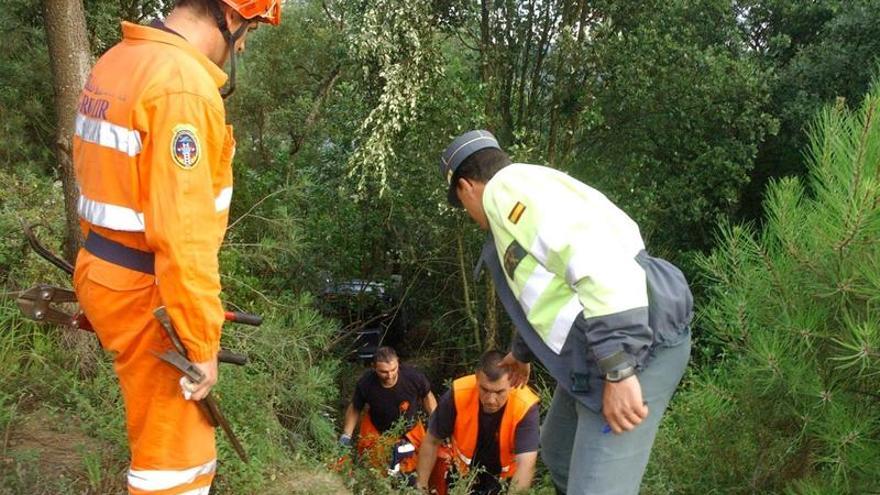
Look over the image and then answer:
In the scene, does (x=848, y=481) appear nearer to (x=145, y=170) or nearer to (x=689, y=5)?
(x=145, y=170)

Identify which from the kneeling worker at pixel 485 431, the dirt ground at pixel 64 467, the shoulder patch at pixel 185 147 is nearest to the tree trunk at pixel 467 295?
the kneeling worker at pixel 485 431

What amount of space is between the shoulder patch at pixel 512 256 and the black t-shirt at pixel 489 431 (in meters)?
2.63

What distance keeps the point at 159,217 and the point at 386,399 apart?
4568 millimetres

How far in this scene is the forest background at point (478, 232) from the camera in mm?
2627

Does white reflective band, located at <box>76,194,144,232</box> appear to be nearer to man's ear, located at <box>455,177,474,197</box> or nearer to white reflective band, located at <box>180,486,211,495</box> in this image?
white reflective band, located at <box>180,486,211,495</box>

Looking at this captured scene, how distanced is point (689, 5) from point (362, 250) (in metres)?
5.03

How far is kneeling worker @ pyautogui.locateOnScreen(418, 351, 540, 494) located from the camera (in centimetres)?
481

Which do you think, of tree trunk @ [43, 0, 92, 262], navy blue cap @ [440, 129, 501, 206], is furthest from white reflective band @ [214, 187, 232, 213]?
tree trunk @ [43, 0, 92, 262]

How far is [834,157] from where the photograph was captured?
2.61 metres

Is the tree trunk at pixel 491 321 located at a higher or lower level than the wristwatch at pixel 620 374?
lower

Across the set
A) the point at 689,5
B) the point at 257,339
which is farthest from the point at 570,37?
the point at 257,339

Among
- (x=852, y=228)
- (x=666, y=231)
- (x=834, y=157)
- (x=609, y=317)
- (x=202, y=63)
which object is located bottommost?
(x=666, y=231)

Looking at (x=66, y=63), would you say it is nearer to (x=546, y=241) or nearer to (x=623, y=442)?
(x=546, y=241)

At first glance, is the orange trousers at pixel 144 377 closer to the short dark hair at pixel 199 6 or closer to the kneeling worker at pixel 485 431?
the short dark hair at pixel 199 6
